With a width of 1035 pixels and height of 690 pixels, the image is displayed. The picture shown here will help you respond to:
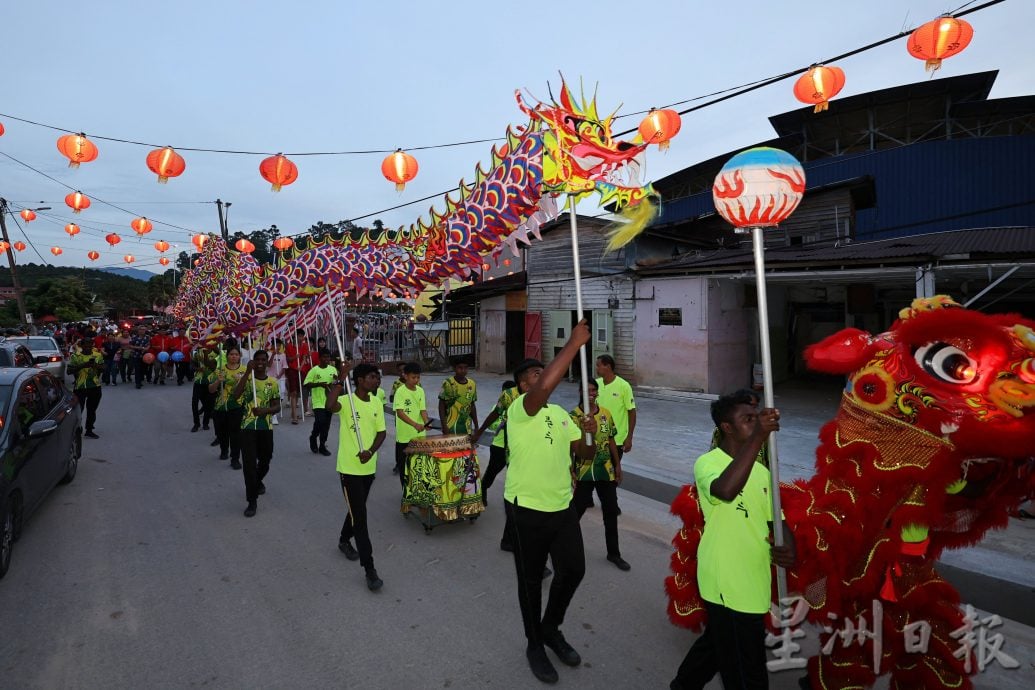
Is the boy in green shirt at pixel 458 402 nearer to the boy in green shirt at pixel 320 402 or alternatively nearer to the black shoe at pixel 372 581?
the black shoe at pixel 372 581

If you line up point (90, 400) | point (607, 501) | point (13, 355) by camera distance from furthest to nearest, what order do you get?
point (13, 355) < point (90, 400) < point (607, 501)

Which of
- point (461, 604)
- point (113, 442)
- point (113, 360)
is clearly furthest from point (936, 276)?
point (113, 360)

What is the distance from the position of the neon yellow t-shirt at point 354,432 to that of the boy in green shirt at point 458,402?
155 cm

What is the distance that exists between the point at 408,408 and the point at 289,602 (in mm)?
2338

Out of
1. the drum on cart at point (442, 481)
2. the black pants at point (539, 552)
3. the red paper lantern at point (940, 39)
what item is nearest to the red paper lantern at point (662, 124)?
the red paper lantern at point (940, 39)

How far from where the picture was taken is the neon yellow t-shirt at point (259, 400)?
5598mm

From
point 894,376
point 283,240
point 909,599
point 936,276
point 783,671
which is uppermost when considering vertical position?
point 283,240

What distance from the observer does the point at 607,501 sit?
417 cm

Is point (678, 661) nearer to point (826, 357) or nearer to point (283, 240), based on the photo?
point (826, 357)

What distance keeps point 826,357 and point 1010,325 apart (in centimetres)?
74

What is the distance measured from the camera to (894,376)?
2.56m

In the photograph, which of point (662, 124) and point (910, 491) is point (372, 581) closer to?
point (910, 491)

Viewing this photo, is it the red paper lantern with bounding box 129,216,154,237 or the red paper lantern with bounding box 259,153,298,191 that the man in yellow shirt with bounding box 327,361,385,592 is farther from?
the red paper lantern with bounding box 129,216,154,237

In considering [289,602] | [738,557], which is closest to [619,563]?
[738,557]
